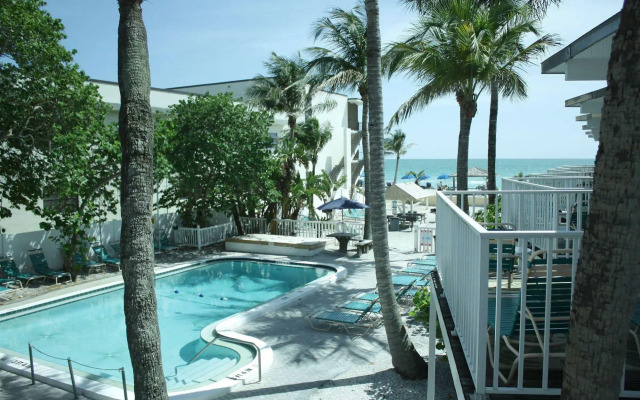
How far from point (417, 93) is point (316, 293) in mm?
6687

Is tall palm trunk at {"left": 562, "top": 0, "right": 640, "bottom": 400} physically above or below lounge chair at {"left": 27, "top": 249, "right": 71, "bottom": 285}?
above

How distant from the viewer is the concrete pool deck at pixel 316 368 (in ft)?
26.8

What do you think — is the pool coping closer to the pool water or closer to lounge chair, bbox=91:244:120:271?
the pool water

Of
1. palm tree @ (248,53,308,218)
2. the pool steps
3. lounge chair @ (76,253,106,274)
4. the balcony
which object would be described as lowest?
the pool steps

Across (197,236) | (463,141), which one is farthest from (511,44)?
(197,236)

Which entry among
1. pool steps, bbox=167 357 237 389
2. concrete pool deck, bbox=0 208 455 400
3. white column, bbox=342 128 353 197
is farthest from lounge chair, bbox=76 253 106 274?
white column, bbox=342 128 353 197

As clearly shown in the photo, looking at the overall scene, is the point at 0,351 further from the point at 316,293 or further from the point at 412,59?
the point at 412,59

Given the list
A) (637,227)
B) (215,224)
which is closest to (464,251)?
(637,227)

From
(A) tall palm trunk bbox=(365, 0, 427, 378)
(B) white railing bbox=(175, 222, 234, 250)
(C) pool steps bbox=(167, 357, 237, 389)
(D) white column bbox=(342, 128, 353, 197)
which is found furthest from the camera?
(D) white column bbox=(342, 128, 353, 197)

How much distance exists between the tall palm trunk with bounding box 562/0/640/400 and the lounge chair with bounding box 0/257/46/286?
16.3 meters

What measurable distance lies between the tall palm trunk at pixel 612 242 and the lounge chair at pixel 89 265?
16746mm

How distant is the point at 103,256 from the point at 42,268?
2107 mm

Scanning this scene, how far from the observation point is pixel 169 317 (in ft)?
45.8

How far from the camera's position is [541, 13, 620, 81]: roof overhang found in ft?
21.7
